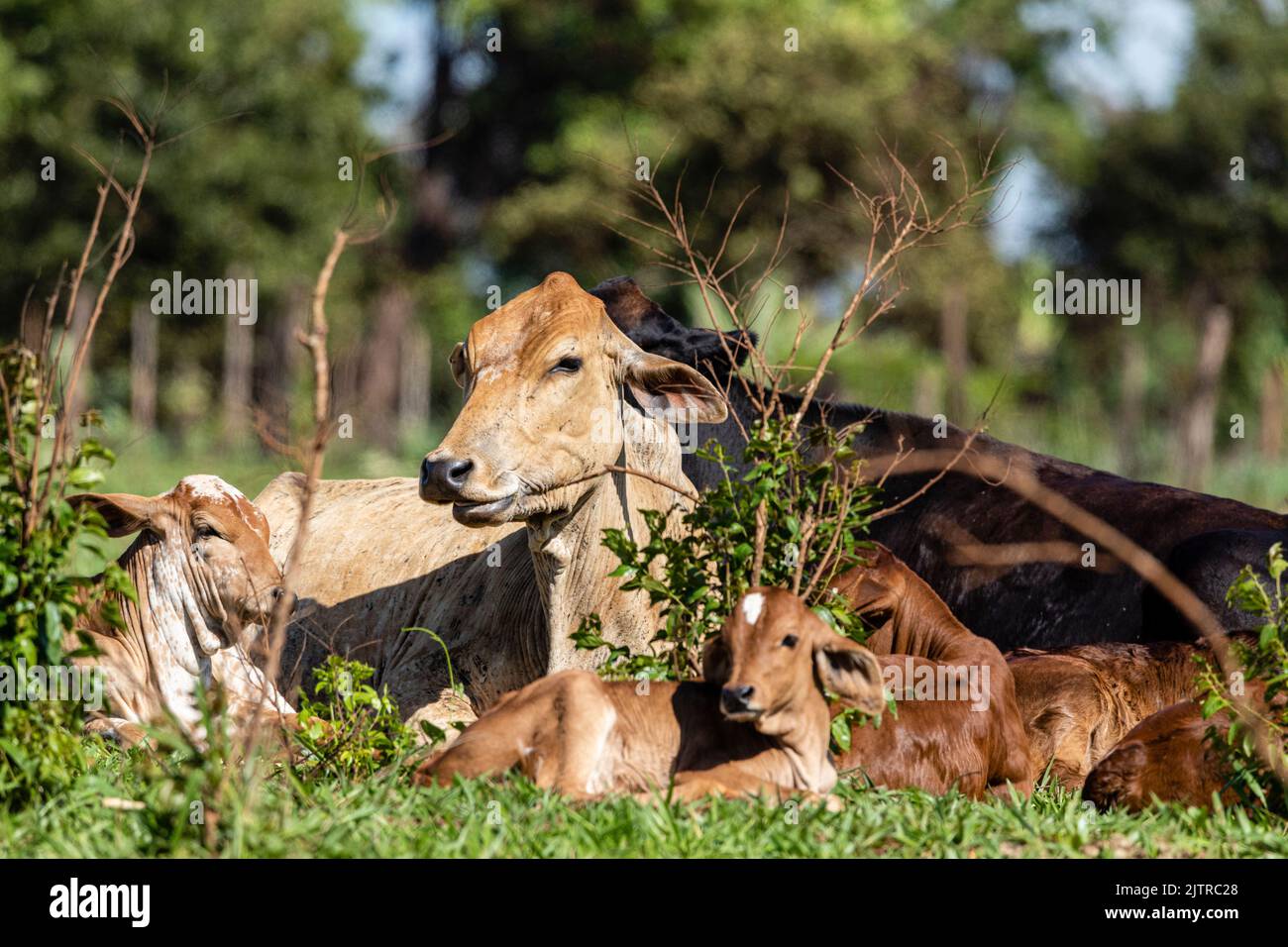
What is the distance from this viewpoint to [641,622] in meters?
7.72

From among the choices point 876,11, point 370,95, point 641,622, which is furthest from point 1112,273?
point 641,622

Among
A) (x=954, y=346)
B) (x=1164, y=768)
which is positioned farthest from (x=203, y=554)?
(x=954, y=346)

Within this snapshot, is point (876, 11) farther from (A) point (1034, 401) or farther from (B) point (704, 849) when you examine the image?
(B) point (704, 849)

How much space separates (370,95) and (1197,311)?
19.2 m

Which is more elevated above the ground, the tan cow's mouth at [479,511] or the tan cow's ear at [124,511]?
the tan cow's ear at [124,511]

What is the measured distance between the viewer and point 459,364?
796 cm

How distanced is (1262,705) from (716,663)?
2.18 metres

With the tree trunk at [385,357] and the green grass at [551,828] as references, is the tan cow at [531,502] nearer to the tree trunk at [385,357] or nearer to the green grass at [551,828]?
the green grass at [551,828]

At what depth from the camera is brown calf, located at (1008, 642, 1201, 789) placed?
766 cm

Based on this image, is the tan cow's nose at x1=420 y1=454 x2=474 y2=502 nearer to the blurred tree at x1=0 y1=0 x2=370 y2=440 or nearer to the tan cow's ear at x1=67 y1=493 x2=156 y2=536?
the tan cow's ear at x1=67 y1=493 x2=156 y2=536

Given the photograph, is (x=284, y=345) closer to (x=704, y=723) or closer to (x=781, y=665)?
(x=704, y=723)

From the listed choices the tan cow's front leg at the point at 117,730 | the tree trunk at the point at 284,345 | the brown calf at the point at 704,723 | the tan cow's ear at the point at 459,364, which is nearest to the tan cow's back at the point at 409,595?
the tan cow's front leg at the point at 117,730

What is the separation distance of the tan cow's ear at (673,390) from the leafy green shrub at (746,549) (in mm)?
559

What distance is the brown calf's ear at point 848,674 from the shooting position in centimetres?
628
